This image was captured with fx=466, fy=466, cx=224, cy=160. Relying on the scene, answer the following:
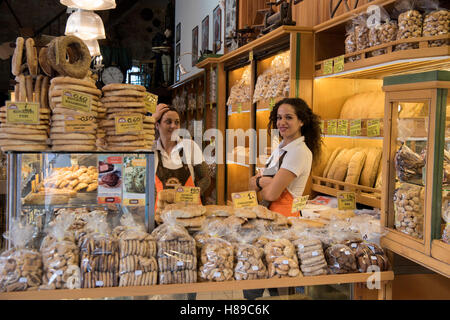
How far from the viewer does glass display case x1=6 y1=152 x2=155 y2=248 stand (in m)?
1.91

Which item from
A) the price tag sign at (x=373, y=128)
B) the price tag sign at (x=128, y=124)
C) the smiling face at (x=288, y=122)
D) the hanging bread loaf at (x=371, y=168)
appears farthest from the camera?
the smiling face at (x=288, y=122)

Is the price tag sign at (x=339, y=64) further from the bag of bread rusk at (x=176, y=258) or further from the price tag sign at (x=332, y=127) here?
the bag of bread rusk at (x=176, y=258)

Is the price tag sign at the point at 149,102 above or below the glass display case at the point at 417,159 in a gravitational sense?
above

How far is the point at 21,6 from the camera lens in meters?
11.6

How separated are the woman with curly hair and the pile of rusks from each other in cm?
92

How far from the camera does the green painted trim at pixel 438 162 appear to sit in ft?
5.16

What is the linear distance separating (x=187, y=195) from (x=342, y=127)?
45.3 inches

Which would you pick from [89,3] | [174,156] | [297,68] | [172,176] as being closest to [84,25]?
[89,3]

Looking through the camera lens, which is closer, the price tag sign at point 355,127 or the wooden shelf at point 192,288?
the wooden shelf at point 192,288

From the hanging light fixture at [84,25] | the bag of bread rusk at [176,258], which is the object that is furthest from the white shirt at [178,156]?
the hanging light fixture at [84,25]

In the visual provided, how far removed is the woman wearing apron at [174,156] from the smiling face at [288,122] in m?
0.73

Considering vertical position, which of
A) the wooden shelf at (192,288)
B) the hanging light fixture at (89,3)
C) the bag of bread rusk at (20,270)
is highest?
the hanging light fixture at (89,3)

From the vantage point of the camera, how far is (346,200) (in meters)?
2.29

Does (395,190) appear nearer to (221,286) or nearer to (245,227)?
(245,227)
